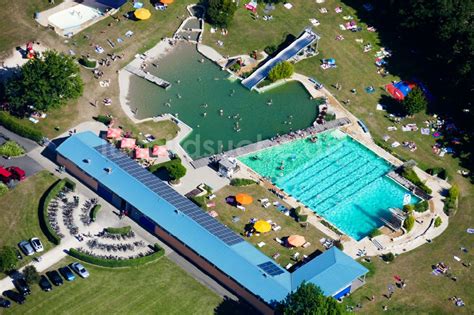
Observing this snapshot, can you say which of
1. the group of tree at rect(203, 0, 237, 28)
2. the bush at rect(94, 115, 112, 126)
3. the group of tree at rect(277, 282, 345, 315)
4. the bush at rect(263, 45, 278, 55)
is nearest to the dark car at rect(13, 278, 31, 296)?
the group of tree at rect(277, 282, 345, 315)

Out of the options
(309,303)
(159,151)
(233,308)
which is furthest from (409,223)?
(159,151)

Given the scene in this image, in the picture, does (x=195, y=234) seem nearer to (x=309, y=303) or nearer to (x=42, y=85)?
(x=309, y=303)

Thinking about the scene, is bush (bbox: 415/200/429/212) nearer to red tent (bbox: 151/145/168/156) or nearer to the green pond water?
the green pond water

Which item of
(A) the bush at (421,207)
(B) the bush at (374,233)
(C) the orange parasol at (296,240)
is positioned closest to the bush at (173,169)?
(C) the orange parasol at (296,240)

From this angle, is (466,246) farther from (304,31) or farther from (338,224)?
(304,31)

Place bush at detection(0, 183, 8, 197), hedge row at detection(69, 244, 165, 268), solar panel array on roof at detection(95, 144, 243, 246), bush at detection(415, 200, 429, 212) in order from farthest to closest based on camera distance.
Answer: bush at detection(415, 200, 429, 212) < bush at detection(0, 183, 8, 197) < solar panel array on roof at detection(95, 144, 243, 246) < hedge row at detection(69, 244, 165, 268)

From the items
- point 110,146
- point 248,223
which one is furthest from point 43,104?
point 248,223
